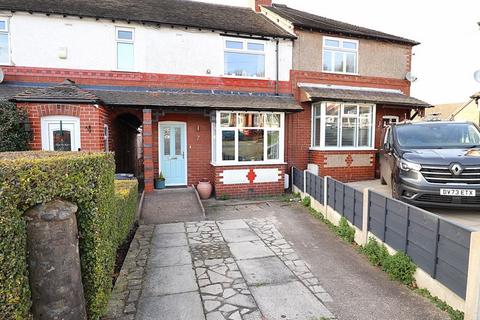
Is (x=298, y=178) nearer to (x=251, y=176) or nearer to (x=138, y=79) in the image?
(x=251, y=176)

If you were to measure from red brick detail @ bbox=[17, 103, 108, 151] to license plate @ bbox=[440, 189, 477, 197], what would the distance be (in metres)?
8.63

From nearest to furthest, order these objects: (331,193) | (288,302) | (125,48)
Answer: (288,302) → (331,193) → (125,48)

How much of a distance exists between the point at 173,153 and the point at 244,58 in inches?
177

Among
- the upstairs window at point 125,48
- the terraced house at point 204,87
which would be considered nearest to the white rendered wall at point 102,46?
the terraced house at point 204,87

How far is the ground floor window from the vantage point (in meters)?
8.18

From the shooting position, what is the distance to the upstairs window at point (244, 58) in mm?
10586

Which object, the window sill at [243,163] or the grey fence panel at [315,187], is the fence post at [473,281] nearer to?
the grey fence panel at [315,187]

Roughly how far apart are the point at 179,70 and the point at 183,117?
1660 mm

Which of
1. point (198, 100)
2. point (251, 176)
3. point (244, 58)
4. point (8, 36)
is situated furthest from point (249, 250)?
point (8, 36)

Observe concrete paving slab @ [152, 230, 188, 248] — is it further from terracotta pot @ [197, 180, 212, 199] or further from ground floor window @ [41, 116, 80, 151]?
ground floor window @ [41, 116, 80, 151]

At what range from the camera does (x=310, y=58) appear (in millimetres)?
11312

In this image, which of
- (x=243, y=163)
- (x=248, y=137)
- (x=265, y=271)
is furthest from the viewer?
(x=248, y=137)

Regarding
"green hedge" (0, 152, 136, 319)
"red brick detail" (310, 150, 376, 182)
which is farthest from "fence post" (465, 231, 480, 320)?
"red brick detail" (310, 150, 376, 182)

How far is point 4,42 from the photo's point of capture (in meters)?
8.88
